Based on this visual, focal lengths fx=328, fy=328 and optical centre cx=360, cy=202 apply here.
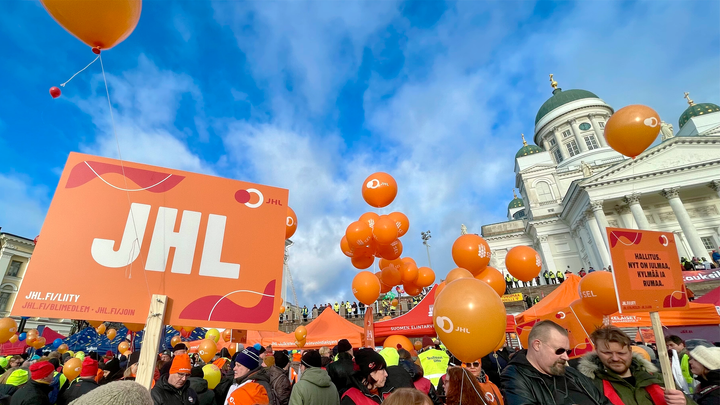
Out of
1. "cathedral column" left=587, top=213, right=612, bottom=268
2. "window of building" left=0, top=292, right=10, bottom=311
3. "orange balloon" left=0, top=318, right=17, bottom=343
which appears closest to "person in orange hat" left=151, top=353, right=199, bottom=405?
"orange balloon" left=0, top=318, right=17, bottom=343

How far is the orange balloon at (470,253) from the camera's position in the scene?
7.54 meters

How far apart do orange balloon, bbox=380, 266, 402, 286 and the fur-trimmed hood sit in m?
7.04

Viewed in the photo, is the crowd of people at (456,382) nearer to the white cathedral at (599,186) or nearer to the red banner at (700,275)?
the red banner at (700,275)

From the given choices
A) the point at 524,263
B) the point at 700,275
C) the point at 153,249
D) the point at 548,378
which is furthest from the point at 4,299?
the point at 700,275

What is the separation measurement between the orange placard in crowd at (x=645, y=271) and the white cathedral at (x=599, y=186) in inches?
1187

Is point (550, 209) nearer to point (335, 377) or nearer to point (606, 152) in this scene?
point (606, 152)

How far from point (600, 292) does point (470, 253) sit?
8.11 feet

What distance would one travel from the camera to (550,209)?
147ft

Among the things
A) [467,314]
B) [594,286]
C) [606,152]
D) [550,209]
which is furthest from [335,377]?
[606,152]

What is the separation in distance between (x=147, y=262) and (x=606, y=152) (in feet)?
182

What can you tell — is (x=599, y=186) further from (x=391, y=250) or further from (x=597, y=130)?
(x=391, y=250)

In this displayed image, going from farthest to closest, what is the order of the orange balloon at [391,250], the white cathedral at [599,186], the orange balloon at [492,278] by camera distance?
1. the white cathedral at [599,186]
2. the orange balloon at [391,250]
3. the orange balloon at [492,278]

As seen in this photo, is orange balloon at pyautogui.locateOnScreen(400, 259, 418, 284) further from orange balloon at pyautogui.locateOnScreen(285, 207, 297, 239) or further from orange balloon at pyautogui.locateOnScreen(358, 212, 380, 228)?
orange balloon at pyautogui.locateOnScreen(285, 207, 297, 239)

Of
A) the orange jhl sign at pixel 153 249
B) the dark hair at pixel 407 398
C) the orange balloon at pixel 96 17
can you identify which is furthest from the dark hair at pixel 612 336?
the orange balloon at pixel 96 17
